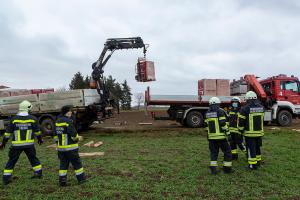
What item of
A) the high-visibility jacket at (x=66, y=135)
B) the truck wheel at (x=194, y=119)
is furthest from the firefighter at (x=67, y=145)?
the truck wheel at (x=194, y=119)

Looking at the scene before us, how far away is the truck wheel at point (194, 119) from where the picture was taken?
54.3ft

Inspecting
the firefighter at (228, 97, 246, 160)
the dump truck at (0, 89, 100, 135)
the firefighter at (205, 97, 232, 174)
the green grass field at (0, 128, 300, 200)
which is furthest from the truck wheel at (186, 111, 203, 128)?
the firefighter at (205, 97, 232, 174)

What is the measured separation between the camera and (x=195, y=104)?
54.7 feet

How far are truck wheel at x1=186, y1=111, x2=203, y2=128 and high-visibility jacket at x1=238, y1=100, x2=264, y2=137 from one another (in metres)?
8.88

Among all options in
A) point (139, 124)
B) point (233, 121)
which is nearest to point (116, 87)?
point (139, 124)

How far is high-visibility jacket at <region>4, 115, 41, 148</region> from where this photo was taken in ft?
22.5

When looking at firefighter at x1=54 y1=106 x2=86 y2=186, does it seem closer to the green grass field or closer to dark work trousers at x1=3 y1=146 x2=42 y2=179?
the green grass field

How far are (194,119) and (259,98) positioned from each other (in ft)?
13.1

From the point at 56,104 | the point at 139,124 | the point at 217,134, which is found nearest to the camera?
the point at 217,134

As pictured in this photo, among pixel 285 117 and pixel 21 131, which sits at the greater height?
pixel 21 131

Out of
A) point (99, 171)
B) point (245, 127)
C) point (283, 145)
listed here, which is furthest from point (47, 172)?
point (283, 145)

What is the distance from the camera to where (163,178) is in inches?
262

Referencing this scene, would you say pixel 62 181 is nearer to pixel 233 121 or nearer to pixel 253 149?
pixel 253 149

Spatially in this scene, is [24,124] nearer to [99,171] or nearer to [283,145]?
[99,171]
